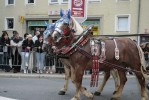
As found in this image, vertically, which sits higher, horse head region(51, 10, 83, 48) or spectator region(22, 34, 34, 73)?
horse head region(51, 10, 83, 48)

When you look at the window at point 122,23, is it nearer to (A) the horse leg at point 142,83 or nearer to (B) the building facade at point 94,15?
(B) the building facade at point 94,15

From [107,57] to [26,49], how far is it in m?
8.09

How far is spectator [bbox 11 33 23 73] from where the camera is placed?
15848 mm

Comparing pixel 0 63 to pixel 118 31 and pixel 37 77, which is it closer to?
pixel 37 77

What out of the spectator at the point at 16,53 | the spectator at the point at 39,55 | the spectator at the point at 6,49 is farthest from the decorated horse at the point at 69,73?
the spectator at the point at 6,49

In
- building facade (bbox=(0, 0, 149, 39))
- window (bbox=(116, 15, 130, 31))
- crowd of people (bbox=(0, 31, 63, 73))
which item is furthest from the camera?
window (bbox=(116, 15, 130, 31))

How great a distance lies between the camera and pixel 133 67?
8.34 meters

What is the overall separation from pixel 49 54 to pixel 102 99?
1.94 m

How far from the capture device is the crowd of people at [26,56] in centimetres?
1566

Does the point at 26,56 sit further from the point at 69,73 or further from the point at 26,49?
the point at 69,73

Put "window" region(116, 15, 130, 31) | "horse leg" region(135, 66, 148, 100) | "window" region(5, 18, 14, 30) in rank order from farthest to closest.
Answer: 1. "window" region(5, 18, 14, 30)
2. "window" region(116, 15, 130, 31)
3. "horse leg" region(135, 66, 148, 100)

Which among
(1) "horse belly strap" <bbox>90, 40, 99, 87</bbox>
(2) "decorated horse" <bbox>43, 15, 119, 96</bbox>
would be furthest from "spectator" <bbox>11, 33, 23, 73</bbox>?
(1) "horse belly strap" <bbox>90, 40, 99, 87</bbox>

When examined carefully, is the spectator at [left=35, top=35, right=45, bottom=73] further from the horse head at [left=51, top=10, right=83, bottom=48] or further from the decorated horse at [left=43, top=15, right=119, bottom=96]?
the horse head at [left=51, top=10, right=83, bottom=48]

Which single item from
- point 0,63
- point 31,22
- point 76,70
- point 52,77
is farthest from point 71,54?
point 31,22
